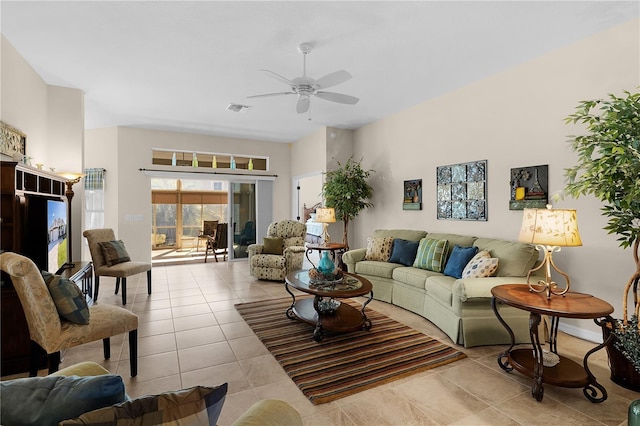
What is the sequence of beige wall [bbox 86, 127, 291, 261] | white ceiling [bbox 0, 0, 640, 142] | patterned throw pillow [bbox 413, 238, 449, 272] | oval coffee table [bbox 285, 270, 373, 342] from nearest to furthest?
white ceiling [bbox 0, 0, 640, 142] → oval coffee table [bbox 285, 270, 373, 342] → patterned throw pillow [bbox 413, 238, 449, 272] → beige wall [bbox 86, 127, 291, 261]

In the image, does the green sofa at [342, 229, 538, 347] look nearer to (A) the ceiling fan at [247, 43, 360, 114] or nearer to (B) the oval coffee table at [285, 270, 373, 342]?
(B) the oval coffee table at [285, 270, 373, 342]

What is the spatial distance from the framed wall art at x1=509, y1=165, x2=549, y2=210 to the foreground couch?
391 cm

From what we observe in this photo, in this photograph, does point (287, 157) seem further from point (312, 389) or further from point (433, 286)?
point (312, 389)

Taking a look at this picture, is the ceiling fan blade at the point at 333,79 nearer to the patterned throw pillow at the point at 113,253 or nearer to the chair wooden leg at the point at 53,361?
the chair wooden leg at the point at 53,361

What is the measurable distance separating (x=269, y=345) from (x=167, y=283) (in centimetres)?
332

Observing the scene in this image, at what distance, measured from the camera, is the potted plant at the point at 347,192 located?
5.81 m

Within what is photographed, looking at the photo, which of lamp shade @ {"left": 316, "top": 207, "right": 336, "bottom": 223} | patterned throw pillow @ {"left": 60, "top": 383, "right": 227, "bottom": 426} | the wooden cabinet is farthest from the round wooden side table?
the wooden cabinet

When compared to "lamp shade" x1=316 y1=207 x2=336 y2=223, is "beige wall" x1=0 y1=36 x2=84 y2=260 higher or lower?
higher

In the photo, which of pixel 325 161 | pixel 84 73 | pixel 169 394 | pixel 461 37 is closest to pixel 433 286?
pixel 461 37

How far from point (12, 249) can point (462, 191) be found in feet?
16.4

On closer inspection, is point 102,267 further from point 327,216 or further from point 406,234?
point 406,234

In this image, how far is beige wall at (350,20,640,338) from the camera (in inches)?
121

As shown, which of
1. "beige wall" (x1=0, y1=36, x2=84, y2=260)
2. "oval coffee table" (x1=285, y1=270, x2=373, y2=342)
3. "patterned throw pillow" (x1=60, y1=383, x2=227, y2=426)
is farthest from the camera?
"beige wall" (x1=0, y1=36, x2=84, y2=260)

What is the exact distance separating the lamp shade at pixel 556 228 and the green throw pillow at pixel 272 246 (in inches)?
168
